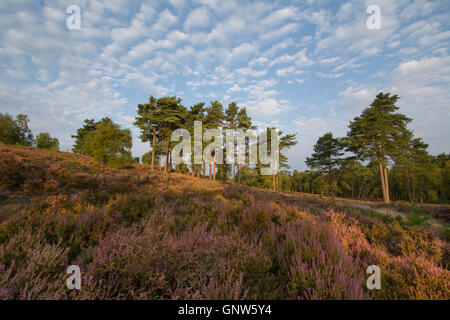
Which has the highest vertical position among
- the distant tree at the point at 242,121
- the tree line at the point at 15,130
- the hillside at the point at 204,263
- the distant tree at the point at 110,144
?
the distant tree at the point at 242,121

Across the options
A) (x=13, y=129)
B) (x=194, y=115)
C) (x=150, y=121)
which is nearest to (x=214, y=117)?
(x=194, y=115)

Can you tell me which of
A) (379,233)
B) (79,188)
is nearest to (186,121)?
(79,188)

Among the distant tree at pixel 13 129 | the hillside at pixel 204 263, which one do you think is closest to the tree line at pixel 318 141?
the distant tree at pixel 13 129

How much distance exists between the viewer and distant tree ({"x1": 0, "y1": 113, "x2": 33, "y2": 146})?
22.2 metres

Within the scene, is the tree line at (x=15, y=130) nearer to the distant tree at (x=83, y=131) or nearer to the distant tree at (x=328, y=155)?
the distant tree at (x=83, y=131)

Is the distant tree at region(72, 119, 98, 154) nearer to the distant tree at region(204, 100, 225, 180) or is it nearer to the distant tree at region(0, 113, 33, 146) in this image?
the distant tree at region(0, 113, 33, 146)

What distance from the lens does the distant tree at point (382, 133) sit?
19875mm

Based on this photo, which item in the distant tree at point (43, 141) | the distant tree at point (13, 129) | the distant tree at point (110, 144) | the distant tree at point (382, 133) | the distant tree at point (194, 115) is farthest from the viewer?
the distant tree at point (43, 141)

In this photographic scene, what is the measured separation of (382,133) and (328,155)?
8873mm

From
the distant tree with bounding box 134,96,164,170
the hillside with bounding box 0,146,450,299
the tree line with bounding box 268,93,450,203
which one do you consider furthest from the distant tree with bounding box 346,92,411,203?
the distant tree with bounding box 134,96,164,170

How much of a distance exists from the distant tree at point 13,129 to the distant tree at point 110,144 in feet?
50.8

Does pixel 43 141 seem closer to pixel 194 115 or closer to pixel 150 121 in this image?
pixel 150 121

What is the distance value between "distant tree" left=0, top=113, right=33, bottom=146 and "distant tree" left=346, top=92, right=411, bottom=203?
46621mm
